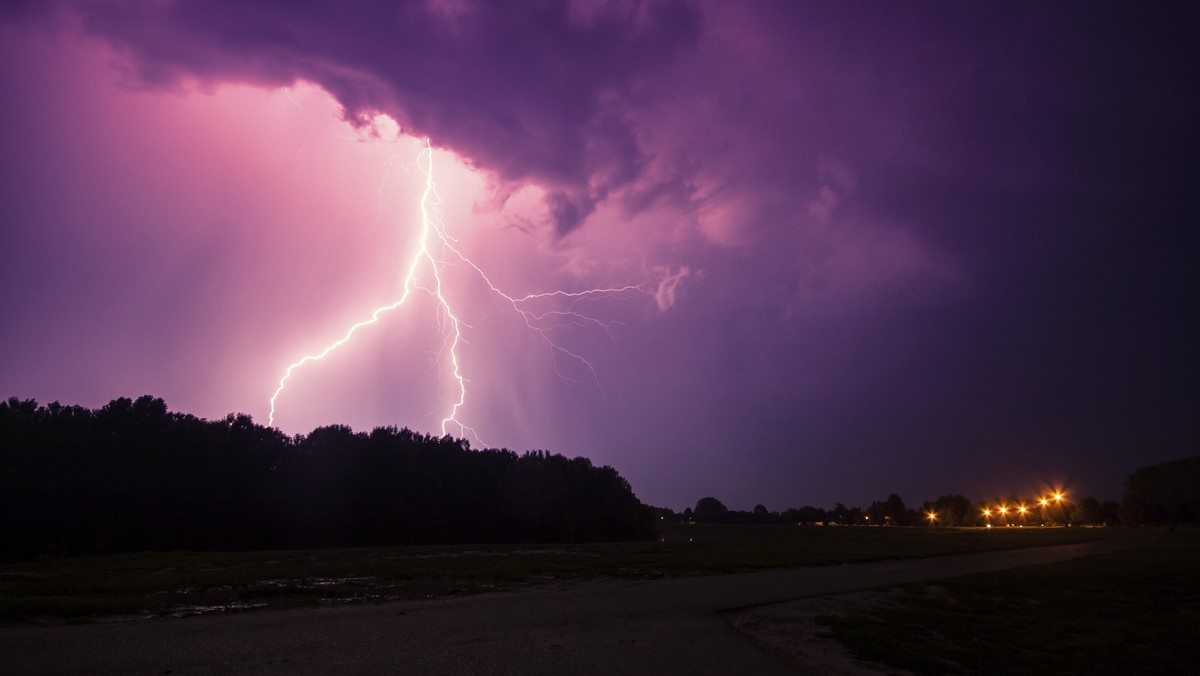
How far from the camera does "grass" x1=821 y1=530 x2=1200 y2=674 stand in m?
9.82

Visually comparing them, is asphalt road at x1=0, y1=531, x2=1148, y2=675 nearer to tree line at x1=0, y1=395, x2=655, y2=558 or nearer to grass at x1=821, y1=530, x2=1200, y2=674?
grass at x1=821, y1=530, x2=1200, y2=674

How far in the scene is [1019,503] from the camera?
5531 inches

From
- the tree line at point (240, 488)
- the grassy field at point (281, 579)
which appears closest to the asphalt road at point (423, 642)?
the grassy field at point (281, 579)

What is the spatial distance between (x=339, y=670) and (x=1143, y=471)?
18525 centimetres

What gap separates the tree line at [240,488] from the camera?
159 ft

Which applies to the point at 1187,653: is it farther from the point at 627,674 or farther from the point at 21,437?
the point at 21,437

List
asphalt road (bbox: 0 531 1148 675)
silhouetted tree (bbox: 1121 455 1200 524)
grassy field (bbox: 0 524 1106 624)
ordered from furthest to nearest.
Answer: silhouetted tree (bbox: 1121 455 1200 524) → grassy field (bbox: 0 524 1106 624) → asphalt road (bbox: 0 531 1148 675)

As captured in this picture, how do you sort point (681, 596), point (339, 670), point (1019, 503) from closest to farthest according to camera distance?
point (339, 670) → point (681, 596) → point (1019, 503)

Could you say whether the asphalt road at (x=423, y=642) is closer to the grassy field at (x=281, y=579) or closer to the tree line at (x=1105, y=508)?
the grassy field at (x=281, y=579)

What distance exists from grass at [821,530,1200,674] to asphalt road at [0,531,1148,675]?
2.63 metres

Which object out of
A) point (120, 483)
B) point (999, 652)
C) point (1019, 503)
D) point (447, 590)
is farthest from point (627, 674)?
point (1019, 503)

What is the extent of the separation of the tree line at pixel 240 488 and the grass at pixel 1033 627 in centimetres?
5141

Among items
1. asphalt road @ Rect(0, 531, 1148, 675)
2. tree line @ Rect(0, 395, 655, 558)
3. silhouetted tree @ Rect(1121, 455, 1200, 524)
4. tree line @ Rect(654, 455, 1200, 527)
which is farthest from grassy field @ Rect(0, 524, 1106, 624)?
silhouetted tree @ Rect(1121, 455, 1200, 524)

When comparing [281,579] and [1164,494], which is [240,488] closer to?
[281,579]
